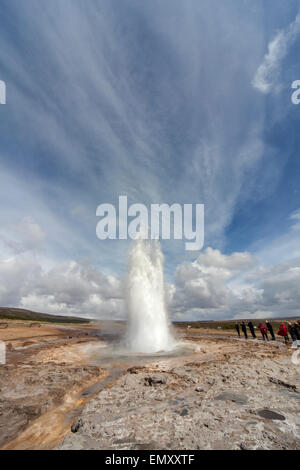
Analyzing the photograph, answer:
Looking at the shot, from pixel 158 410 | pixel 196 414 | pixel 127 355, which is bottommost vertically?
pixel 127 355

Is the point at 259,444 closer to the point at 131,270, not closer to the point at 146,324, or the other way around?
the point at 146,324

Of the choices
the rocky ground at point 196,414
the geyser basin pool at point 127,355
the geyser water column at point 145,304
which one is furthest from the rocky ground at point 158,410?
the geyser water column at point 145,304

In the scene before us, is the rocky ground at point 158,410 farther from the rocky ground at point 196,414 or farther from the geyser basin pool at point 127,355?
the geyser basin pool at point 127,355

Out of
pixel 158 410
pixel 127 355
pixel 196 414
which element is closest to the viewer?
pixel 196 414

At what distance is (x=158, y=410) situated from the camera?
17.9 ft

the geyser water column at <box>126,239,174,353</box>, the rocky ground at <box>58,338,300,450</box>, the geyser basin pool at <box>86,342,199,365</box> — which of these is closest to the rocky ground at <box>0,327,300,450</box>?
the rocky ground at <box>58,338,300,450</box>

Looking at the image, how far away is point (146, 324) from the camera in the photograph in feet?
73.5

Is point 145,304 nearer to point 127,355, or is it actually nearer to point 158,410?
point 127,355

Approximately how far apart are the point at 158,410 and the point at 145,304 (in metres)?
17.8

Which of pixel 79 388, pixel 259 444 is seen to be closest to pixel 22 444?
pixel 79 388

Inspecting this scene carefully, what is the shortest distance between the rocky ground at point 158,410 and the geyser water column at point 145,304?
1289 centimetres

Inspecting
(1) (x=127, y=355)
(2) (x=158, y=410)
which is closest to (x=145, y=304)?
(1) (x=127, y=355)

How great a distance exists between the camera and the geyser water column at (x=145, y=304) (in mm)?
21984

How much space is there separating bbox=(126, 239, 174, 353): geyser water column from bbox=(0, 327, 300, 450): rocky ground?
12.9 metres
